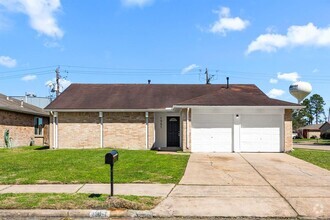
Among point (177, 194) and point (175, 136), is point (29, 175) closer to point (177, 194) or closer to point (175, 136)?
point (177, 194)

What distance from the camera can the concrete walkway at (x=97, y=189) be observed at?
802 centimetres


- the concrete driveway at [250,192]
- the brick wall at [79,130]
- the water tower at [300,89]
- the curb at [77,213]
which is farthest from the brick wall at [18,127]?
the water tower at [300,89]

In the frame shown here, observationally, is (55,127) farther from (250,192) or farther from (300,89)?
(300,89)

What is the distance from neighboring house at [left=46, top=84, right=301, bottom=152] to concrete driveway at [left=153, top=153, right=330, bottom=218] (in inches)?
231

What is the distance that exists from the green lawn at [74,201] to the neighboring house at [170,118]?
11.3 meters

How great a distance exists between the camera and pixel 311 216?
620cm

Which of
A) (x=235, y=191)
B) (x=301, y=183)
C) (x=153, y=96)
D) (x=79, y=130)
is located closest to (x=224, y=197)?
(x=235, y=191)

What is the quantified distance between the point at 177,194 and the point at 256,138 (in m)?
11.6

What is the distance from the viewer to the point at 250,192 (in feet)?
26.5

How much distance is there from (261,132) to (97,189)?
12.4 meters

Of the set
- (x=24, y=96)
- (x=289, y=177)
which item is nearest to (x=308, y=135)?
(x=24, y=96)

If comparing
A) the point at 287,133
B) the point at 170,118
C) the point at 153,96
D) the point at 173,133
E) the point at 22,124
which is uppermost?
the point at 153,96

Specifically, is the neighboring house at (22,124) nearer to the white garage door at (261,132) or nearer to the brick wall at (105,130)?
the brick wall at (105,130)

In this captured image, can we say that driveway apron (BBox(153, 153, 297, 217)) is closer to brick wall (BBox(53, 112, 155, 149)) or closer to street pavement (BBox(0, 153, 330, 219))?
street pavement (BBox(0, 153, 330, 219))
